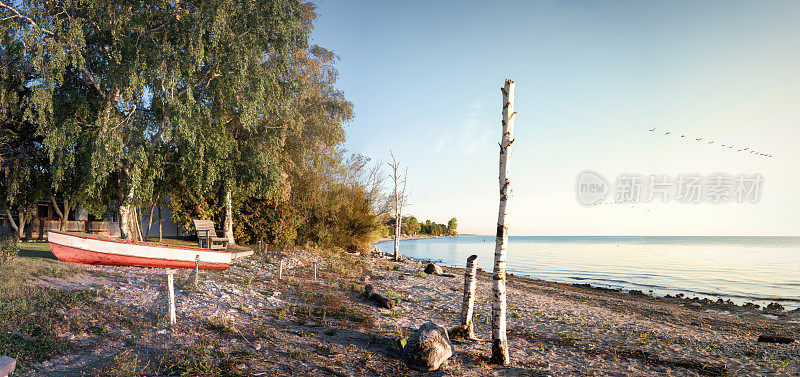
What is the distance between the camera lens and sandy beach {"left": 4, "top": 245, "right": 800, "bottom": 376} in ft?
18.8

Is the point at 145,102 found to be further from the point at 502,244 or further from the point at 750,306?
the point at 750,306

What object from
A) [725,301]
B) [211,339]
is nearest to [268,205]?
[211,339]

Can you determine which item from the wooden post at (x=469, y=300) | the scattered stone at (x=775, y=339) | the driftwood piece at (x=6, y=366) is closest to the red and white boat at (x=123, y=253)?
the driftwood piece at (x=6, y=366)

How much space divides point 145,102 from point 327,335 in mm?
13164

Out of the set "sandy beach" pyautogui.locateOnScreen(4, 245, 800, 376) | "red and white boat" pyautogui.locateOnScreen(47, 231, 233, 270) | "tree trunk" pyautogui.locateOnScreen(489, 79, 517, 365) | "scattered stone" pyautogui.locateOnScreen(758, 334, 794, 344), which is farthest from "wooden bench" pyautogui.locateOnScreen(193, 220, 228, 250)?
"scattered stone" pyautogui.locateOnScreen(758, 334, 794, 344)

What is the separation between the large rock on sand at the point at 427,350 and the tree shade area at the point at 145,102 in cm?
1167

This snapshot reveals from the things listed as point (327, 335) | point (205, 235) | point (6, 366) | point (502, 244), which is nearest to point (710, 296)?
point (502, 244)

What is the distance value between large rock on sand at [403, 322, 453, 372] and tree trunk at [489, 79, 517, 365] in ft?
3.06

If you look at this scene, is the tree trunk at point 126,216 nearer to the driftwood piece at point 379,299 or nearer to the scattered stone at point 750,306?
the driftwood piece at point 379,299

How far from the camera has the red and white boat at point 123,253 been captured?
10.9 metres

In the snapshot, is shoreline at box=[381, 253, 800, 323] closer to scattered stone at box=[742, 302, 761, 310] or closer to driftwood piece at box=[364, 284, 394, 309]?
scattered stone at box=[742, 302, 761, 310]

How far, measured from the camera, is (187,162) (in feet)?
49.1

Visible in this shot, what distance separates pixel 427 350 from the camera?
641cm

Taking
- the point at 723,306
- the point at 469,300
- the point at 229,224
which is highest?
the point at 229,224
